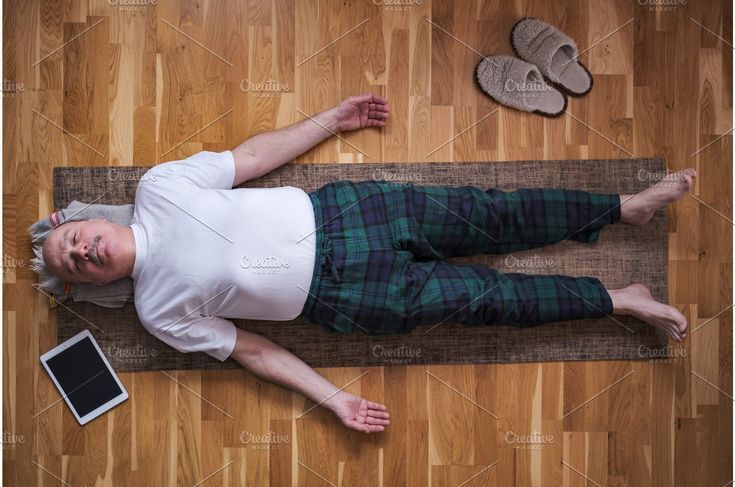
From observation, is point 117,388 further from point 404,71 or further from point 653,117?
point 653,117

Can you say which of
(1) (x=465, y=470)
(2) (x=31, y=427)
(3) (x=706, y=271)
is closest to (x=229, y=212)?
(2) (x=31, y=427)

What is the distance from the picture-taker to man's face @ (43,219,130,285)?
4.61 feet

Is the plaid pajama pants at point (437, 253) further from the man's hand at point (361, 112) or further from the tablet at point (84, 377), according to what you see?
the tablet at point (84, 377)

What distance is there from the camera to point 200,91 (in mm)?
1669

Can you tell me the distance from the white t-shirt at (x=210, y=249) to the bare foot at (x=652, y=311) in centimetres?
95

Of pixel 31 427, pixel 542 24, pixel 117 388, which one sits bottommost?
pixel 31 427

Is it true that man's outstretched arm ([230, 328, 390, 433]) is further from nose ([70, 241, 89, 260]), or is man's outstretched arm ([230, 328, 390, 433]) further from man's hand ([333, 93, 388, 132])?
man's hand ([333, 93, 388, 132])

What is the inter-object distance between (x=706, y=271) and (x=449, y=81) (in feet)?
3.42

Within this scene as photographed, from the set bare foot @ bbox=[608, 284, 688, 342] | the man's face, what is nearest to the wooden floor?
bare foot @ bbox=[608, 284, 688, 342]

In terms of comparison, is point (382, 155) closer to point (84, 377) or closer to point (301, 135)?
point (301, 135)

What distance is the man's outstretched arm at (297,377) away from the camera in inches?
62.2

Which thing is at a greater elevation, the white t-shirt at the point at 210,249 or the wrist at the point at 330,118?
the wrist at the point at 330,118

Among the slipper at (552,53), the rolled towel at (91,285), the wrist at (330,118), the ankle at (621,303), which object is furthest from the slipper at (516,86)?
the rolled towel at (91,285)

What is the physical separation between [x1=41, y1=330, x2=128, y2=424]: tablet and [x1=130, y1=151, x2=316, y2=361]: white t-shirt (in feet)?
0.90
